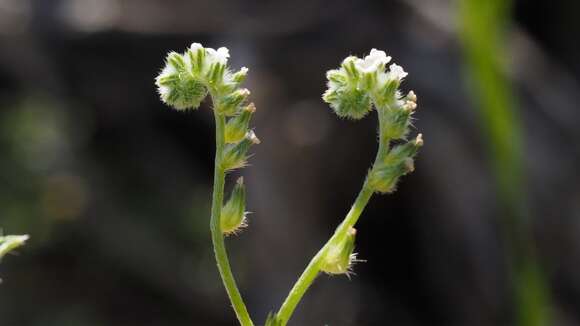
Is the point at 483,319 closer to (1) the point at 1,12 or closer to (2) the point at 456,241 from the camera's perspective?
(2) the point at 456,241

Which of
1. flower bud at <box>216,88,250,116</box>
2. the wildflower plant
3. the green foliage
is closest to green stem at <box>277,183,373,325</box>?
the wildflower plant

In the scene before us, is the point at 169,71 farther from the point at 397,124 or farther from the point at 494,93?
the point at 494,93

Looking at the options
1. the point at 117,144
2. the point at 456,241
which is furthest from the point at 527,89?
the point at 117,144

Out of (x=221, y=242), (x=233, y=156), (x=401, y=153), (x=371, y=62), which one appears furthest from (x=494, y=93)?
(x=221, y=242)

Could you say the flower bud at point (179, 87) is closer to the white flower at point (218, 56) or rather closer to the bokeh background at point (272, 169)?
the white flower at point (218, 56)

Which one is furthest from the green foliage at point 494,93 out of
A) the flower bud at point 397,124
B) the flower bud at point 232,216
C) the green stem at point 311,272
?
the flower bud at point 232,216

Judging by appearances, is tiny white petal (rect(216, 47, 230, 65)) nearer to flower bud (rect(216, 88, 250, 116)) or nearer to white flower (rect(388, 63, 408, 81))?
flower bud (rect(216, 88, 250, 116))
